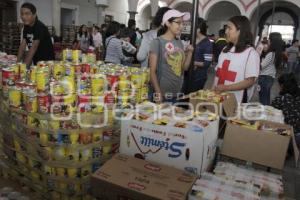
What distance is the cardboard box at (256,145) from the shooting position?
190 centimetres

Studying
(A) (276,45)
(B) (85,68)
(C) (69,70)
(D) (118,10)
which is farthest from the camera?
(D) (118,10)

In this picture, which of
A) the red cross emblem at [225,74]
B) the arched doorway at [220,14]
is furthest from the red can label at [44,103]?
the arched doorway at [220,14]

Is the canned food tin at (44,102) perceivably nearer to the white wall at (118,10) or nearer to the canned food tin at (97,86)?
the canned food tin at (97,86)

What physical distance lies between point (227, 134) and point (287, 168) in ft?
5.94

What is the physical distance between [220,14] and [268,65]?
17232mm

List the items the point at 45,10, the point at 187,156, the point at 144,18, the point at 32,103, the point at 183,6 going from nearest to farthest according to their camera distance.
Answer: the point at 187,156 → the point at 32,103 → the point at 45,10 → the point at 183,6 → the point at 144,18

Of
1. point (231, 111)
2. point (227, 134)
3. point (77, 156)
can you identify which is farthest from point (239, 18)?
point (77, 156)

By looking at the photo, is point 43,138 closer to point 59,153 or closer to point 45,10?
point 59,153

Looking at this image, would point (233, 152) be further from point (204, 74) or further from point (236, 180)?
point (204, 74)

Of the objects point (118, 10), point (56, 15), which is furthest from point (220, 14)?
point (56, 15)

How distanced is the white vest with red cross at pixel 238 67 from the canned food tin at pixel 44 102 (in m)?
1.54

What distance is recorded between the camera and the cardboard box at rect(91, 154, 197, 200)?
1.50 metres

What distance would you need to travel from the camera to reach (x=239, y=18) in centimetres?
269

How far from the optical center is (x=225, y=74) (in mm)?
2826
